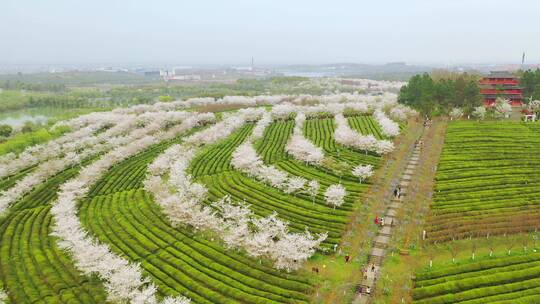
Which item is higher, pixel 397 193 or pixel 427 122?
pixel 427 122

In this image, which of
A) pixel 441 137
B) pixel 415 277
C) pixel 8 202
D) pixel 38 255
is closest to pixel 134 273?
pixel 38 255

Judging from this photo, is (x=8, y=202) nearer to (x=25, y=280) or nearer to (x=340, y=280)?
(x=25, y=280)

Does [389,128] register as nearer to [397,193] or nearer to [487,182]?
[487,182]

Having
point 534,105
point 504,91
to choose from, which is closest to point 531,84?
point 504,91

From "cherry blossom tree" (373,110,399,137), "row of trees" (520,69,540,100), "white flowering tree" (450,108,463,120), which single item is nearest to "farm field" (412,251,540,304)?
"cherry blossom tree" (373,110,399,137)

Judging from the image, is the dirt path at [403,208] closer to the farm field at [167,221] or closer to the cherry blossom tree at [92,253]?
the farm field at [167,221]

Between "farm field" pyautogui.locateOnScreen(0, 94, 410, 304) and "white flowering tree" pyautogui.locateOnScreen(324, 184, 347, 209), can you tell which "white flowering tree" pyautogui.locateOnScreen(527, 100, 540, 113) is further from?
"white flowering tree" pyautogui.locateOnScreen(324, 184, 347, 209)
